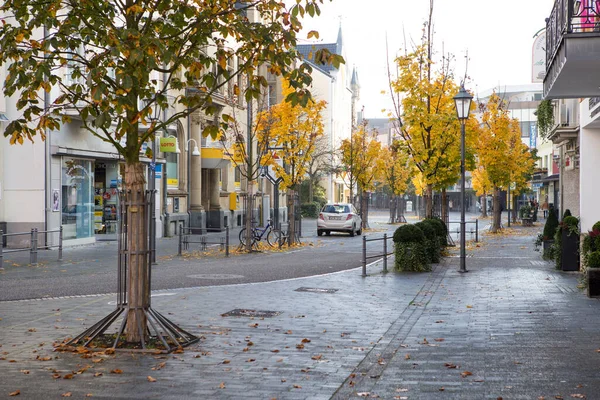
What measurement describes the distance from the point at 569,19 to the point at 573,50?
1.48ft

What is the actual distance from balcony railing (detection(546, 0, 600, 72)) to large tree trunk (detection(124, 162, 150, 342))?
615 cm

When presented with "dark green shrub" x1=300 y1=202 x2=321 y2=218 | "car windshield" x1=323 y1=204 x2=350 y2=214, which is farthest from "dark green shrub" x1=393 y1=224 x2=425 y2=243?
"dark green shrub" x1=300 y1=202 x2=321 y2=218

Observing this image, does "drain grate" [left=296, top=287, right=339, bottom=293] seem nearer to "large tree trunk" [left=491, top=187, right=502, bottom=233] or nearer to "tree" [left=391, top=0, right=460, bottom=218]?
"tree" [left=391, top=0, right=460, bottom=218]

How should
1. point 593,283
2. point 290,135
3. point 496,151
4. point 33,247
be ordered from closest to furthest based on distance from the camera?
point 593,283 → point 33,247 → point 290,135 → point 496,151

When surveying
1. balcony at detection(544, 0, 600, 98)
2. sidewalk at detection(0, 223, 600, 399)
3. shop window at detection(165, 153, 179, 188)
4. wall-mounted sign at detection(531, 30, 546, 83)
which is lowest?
sidewalk at detection(0, 223, 600, 399)

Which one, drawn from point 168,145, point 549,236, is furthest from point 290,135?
point 549,236

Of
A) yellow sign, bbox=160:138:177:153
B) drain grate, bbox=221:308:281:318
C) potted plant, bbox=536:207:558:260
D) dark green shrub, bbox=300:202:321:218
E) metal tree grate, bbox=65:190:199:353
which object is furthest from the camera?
dark green shrub, bbox=300:202:321:218

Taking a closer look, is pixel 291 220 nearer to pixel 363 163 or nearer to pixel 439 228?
pixel 439 228

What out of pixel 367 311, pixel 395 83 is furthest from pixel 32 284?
pixel 395 83

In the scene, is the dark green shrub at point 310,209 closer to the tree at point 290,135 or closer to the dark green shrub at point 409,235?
the tree at point 290,135

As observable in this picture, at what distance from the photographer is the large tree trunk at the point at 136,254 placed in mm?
8508

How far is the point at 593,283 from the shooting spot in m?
12.7

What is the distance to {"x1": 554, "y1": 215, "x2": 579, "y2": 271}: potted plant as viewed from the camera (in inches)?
680

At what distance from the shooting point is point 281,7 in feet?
29.2
